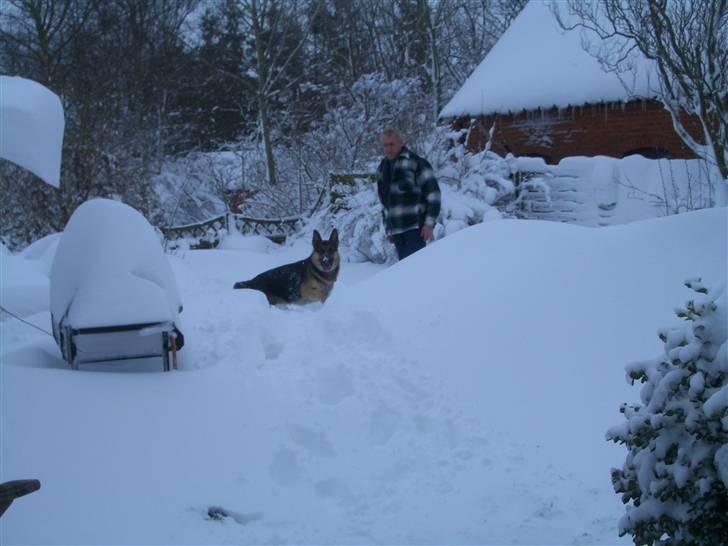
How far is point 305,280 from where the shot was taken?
6820 millimetres

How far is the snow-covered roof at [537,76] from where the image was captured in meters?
13.6

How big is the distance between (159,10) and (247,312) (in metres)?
20.7

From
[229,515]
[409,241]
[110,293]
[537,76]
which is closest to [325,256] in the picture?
[409,241]

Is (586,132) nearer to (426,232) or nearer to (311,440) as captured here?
(426,232)

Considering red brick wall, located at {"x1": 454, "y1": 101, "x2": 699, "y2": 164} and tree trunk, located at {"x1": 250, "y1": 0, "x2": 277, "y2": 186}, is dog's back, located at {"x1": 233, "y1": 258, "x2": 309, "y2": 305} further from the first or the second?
tree trunk, located at {"x1": 250, "y1": 0, "x2": 277, "y2": 186}

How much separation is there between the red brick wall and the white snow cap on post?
10.9m

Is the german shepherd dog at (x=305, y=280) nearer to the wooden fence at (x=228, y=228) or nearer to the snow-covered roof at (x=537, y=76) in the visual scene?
the wooden fence at (x=228, y=228)

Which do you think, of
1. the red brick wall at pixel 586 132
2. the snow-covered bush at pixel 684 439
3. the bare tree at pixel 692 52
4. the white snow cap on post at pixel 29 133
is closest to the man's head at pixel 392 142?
the bare tree at pixel 692 52

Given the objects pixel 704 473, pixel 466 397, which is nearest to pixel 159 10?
pixel 466 397

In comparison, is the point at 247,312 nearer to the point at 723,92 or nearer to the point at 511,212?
the point at 723,92

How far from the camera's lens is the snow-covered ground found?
274 cm

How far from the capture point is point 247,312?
5168 mm

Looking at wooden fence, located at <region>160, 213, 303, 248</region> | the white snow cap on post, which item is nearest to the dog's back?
the white snow cap on post

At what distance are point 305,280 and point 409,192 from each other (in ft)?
4.56
